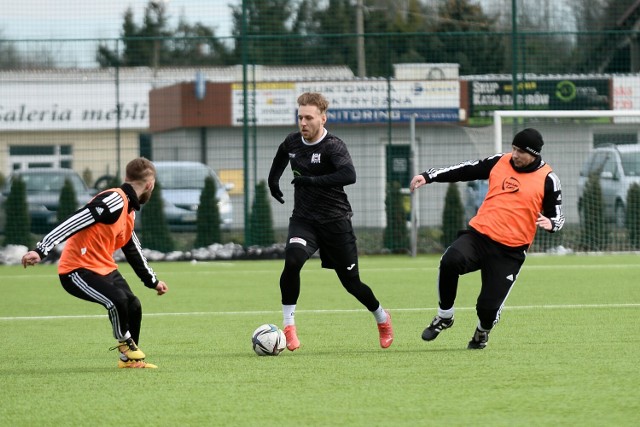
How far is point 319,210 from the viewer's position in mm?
8844

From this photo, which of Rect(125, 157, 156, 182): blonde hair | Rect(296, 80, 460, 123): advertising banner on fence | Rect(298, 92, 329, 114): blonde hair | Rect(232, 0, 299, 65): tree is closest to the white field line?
Rect(298, 92, 329, 114): blonde hair

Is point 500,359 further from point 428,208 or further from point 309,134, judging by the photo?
point 428,208

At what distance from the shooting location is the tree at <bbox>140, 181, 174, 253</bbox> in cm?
2030

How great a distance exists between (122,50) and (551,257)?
8183mm

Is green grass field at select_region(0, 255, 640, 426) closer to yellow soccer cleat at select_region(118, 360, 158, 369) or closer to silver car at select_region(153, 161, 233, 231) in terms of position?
yellow soccer cleat at select_region(118, 360, 158, 369)

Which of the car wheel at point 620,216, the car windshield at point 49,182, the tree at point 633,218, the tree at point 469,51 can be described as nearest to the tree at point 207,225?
the car windshield at point 49,182

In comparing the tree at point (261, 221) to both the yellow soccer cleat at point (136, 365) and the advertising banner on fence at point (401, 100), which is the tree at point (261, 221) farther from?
the yellow soccer cleat at point (136, 365)

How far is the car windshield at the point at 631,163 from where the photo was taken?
65.8 feet

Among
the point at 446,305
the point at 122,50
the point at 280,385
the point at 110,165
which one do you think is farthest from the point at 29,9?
the point at 280,385

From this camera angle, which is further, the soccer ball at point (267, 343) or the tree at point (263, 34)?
the tree at point (263, 34)

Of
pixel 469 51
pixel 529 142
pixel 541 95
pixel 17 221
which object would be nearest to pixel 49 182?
pixel 17 221

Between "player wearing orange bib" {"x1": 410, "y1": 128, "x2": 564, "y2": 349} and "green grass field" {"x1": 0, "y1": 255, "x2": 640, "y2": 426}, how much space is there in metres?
0.29

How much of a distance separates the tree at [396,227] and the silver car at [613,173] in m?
2.86

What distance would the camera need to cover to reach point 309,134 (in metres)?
8.72
